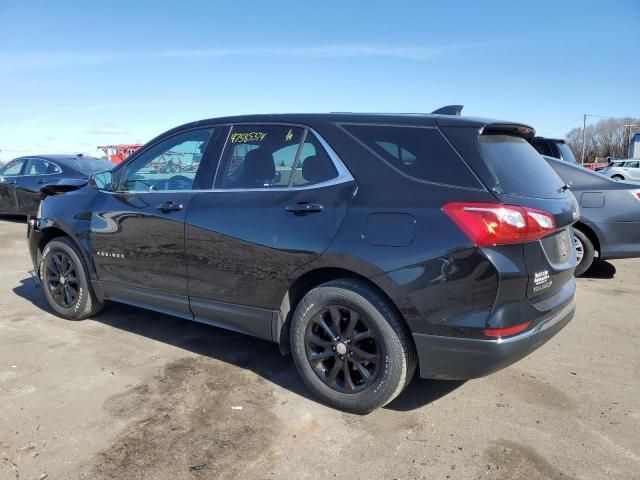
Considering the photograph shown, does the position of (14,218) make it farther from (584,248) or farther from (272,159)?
(584,248)

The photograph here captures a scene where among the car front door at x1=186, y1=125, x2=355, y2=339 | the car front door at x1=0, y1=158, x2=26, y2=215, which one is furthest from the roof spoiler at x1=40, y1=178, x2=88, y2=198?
the car front door at x1=0, y1=158, x2=26, y2=215

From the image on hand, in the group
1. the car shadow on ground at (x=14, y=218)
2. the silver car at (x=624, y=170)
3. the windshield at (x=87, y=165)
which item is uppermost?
the windshield at (x=87, y=165)

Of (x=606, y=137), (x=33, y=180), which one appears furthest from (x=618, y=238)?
(x=606, y=137)

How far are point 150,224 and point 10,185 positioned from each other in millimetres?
9225

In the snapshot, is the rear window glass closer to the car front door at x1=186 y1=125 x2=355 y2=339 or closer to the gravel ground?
the car front door at x1=186 y1=125 x2=355 y2=339

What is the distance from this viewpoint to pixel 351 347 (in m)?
3.00

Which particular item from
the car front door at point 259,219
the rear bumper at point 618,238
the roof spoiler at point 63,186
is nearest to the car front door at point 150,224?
the car front door at point 259,219

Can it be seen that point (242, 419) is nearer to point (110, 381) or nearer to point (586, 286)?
point (110, 381)

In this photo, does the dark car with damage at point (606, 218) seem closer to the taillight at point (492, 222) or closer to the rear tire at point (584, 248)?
the rear tire at point (584, 248)

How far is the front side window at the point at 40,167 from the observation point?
1083 centimetres

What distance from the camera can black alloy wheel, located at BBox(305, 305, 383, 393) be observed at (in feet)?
9.69

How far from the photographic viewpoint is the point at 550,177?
321 centimetres

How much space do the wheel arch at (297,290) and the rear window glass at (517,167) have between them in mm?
929

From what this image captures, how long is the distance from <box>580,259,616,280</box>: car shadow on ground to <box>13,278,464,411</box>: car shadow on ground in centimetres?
402
